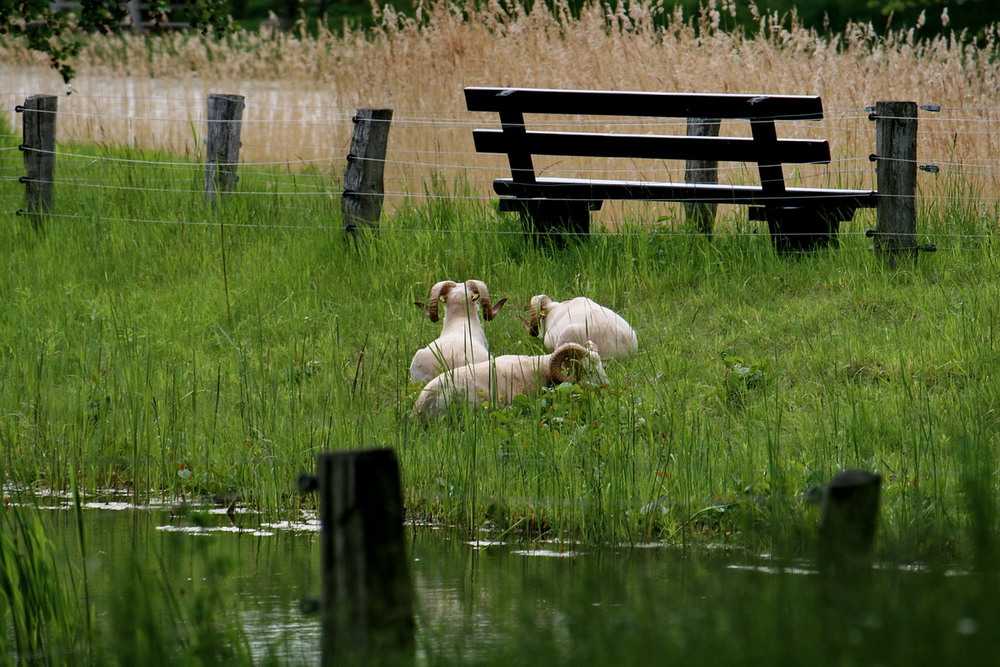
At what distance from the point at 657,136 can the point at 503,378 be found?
292 cm

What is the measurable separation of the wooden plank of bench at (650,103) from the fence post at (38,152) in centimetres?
377

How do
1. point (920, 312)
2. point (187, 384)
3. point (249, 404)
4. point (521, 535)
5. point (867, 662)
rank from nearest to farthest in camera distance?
point (867, 662), point (521, 535), point (249, 404), point (187, 384), point (920, 312)

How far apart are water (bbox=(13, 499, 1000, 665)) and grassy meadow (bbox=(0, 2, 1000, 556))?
0.19 metres

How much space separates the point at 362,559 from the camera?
8.11 ft

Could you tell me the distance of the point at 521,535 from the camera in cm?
493

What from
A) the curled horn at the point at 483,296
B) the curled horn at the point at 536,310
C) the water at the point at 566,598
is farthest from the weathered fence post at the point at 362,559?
the curled horn at the point at 536,310

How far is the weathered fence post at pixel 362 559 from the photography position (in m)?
2.45

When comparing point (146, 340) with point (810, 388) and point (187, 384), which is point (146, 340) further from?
point (810, 388)

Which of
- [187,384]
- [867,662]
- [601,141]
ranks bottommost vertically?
[867,662]

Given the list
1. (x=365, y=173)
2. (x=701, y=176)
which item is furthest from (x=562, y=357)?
(x=701, y=176)

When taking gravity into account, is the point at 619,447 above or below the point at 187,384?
below

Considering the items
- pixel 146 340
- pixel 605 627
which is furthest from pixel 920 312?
pixel 605 627

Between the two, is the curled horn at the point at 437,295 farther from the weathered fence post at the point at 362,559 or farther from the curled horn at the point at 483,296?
the weathered fence post at the point at 362,559

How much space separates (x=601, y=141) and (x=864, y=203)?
1844 millimetres
